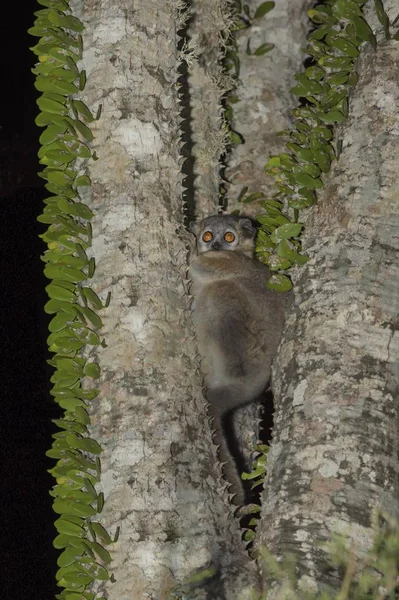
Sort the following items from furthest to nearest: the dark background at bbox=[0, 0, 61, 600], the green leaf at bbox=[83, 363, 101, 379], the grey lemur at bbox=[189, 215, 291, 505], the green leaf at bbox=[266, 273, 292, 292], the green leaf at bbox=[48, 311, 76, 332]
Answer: the dark background at bbox=[0, 0, 61, 600], the grey lemur at bbox=[189, 215, 291, 505], the green leaf at bbox=[266, 273, 292, 292], the green leaf at bbox=[48, 311, 76, 332], the green leaf at bbox=[83, 363, 101, 379]

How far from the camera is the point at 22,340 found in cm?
863

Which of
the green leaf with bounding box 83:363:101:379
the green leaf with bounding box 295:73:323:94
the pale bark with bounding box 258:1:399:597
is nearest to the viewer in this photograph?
the pale bark with bounding box 258:1:399:597

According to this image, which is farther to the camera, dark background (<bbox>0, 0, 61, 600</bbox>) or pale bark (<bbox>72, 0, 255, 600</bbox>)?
dark background (<bbox>0, 0, 61, 600</bbox>)

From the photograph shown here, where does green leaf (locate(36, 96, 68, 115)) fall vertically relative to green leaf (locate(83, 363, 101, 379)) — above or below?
above

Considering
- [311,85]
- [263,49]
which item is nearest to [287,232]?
[311,85]

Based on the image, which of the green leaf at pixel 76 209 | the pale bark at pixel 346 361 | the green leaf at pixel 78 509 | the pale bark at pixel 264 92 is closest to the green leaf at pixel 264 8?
the pale bark at pixel 264 92

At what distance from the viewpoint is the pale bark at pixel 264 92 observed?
591 cm

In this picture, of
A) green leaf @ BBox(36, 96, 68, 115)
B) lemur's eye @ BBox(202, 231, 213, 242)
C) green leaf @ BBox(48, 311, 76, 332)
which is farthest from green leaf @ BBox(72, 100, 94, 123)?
lemur's eye @ BBox(202, 231, 213, 242)

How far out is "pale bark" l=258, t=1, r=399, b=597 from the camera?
10.3ft

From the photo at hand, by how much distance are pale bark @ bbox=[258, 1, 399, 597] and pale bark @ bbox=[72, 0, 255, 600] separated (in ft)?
0.96

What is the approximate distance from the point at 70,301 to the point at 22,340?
16.4 feet

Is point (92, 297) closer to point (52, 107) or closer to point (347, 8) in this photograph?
point (52, 107)

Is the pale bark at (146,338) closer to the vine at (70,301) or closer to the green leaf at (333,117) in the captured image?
the vine at (70,301)

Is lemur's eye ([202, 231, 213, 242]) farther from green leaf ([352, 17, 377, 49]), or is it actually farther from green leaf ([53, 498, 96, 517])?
green leaf ([53, 498, 96, 517])
